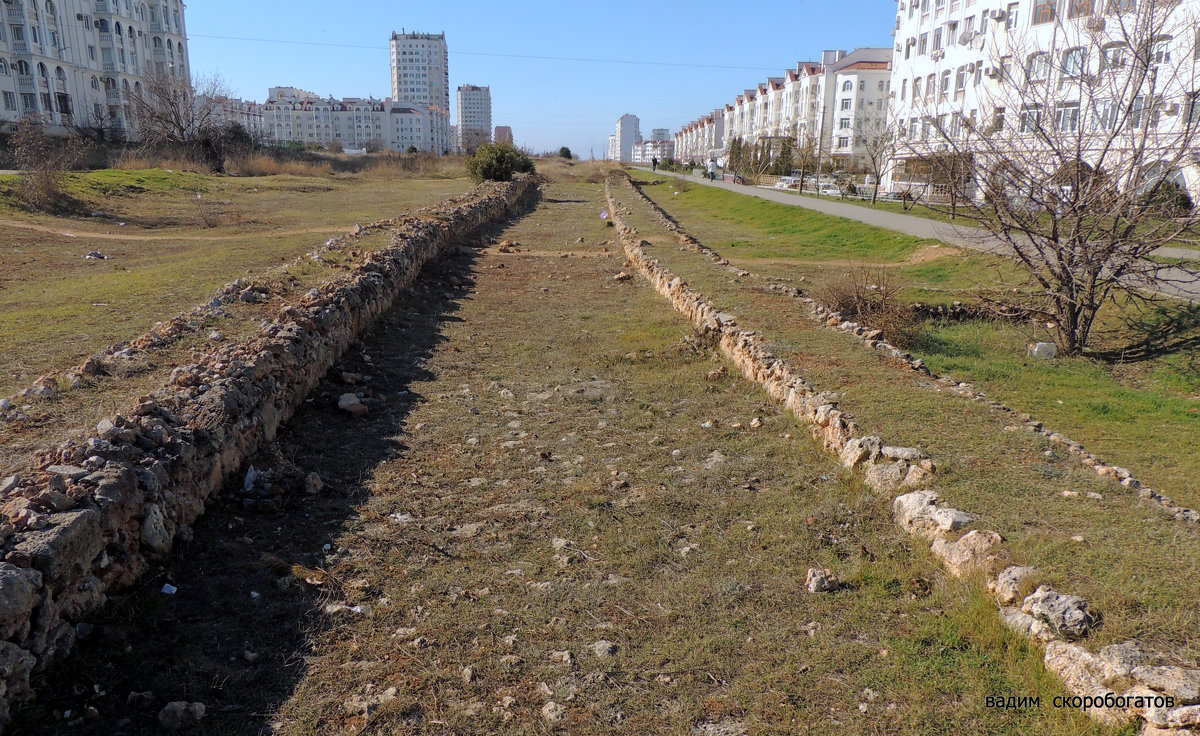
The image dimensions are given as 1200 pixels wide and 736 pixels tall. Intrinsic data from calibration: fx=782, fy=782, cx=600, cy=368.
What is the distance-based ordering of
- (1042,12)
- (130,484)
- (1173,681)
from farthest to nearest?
(1042,12)
(130,484)
(1173,681)

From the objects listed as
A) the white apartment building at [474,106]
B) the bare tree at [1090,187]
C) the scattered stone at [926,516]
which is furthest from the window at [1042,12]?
the white apartment building at [474,106]

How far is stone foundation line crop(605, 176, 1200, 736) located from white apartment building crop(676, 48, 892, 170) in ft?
125

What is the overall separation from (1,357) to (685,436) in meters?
5.78

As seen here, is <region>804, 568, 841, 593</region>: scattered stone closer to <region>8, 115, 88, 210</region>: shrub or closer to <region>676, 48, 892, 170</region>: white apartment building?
<region>8, 115, 88, 210</region>: shrub

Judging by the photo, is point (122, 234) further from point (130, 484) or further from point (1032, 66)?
point (1032, 66)

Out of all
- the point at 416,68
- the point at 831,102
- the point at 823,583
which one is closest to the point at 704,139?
the point at 831,102

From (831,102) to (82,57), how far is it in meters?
56.4

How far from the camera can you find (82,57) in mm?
55156

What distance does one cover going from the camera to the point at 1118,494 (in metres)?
4.22

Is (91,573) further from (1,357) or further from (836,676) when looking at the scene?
(1,357)

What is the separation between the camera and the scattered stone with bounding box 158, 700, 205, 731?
9.21 feet

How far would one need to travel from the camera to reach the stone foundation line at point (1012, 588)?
2.56 metres

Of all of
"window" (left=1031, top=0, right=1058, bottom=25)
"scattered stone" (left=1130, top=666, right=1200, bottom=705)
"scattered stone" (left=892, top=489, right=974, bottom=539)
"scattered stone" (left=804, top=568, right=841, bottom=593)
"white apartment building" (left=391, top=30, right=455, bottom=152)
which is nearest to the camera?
"scattered stone" (left=1130, top=666, right=1200, bottom=705)

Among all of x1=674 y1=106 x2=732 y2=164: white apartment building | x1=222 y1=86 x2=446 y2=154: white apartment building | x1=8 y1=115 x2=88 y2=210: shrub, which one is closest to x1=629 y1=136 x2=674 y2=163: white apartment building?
x1=674 y1=106 x2=732 y2=164: white apartment building
